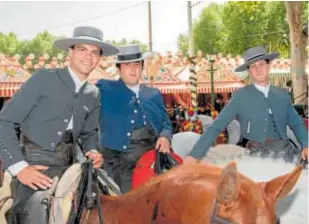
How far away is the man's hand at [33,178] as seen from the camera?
2.45m

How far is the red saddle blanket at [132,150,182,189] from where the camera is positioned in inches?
138

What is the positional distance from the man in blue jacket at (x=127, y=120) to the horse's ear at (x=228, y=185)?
7.12 feet

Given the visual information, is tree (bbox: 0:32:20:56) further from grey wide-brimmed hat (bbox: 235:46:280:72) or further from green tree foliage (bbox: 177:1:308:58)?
grey wide-brimmed hat (bbox: 235:46:280:72)

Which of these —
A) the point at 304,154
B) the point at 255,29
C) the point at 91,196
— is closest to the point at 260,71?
the point at 304,154

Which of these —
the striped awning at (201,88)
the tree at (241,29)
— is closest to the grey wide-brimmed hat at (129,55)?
the striped awning at (201,88)

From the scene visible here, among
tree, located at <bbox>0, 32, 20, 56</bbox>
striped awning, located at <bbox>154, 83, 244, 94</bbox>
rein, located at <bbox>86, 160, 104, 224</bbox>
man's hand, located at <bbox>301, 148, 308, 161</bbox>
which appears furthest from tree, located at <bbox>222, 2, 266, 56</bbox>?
rein, located at <bbox>86, 160, 104, 224</bbox>

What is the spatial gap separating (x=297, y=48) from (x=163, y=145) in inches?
430

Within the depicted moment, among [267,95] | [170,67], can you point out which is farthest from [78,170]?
[170,67]

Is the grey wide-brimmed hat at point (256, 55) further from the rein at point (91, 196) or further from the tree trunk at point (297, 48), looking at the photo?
the tree trunk at point (297, 48)

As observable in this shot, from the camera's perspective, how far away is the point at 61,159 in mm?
2771

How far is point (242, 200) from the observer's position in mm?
1671

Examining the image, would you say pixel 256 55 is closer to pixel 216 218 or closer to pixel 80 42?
pixel 80 42

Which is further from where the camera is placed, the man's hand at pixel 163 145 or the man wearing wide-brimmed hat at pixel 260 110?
the man wearing wide-brimmed hat at pixel 260 110

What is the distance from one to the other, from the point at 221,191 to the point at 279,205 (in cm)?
122
